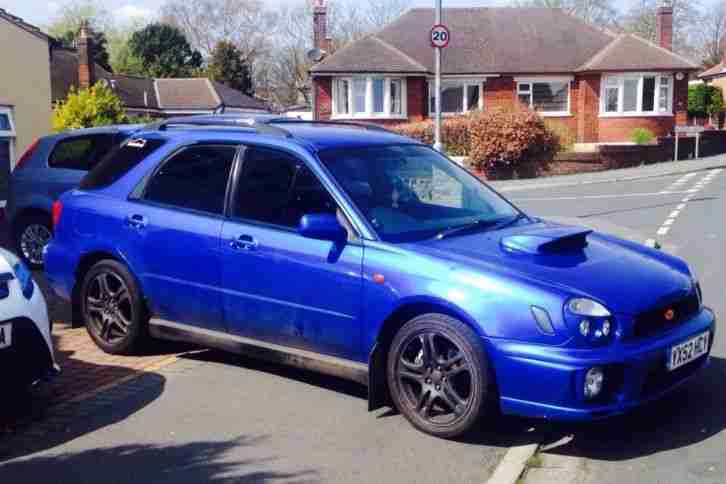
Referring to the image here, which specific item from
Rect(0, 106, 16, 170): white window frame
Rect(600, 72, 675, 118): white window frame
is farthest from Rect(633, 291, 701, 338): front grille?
Rect(600, 72, 675, 118): white window frame

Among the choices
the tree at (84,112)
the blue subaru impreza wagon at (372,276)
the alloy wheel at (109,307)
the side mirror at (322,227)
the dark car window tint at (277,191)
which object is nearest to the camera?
the blue subaru impreza wagon at (372,276)

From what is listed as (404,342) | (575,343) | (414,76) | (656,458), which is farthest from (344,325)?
(414,76)

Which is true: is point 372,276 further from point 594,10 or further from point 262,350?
Result: point 594,10

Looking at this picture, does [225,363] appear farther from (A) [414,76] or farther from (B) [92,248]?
(A) [414,76]

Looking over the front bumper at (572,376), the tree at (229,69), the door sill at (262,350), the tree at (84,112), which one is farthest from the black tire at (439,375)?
the tree at (229,69)

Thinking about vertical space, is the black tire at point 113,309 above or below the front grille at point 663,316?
below

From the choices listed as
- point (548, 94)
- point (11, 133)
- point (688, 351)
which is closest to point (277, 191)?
point (688, 351)

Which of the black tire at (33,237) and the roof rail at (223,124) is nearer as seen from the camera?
the roof rail at (223,124)

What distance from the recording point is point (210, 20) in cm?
8094

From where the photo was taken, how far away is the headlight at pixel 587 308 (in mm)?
4703

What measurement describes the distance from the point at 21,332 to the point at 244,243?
1.47 metres

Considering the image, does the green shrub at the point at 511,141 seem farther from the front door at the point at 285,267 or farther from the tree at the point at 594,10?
the tree at the point at 594,10

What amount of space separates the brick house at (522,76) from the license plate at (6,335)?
33880 mm

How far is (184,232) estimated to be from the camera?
629 centimetres
